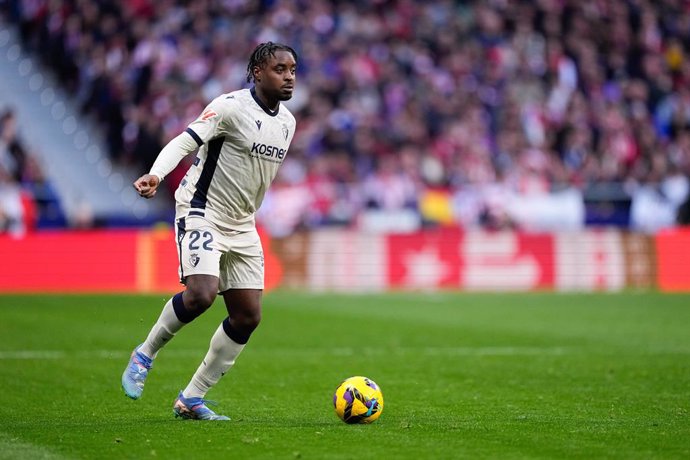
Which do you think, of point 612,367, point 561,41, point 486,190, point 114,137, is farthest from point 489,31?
point 612,367

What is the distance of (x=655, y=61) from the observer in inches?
1154

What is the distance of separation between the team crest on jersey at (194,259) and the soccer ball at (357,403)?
1.31 meters

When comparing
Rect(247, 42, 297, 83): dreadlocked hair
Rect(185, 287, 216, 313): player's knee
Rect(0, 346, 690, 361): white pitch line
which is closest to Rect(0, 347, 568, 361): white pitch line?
Rect(0, 346, 690, 361): white pitch line

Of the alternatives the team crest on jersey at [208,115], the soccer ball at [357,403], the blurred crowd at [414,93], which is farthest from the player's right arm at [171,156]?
the blurred crowd at [414,93]

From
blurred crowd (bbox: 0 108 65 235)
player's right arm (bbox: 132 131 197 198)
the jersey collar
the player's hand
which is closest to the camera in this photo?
the player's hand

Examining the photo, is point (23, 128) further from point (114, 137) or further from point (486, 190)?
point (486, 190)

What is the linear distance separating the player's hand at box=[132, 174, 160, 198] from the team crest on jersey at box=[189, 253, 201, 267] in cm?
63

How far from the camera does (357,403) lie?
7676 mm

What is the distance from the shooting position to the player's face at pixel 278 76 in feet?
26.2

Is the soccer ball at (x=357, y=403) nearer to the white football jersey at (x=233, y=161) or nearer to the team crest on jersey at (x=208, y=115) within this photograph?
the white football jersey at (x=233, y=161)

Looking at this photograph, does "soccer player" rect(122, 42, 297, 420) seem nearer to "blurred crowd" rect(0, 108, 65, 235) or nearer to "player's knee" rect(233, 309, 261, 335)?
"player's knee" rect(233, 309, 261, 335)

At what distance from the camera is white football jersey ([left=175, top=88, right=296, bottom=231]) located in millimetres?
7957

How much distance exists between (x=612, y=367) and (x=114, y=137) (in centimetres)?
1603

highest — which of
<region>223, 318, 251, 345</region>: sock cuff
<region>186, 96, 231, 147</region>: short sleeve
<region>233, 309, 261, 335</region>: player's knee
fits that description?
<region>186, 96, 231, 147</region>: short sleeve
